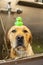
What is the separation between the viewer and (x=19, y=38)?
0.93 m

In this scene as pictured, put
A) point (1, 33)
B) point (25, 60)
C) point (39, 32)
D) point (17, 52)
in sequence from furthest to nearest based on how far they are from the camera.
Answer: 1. point (39, 32)
2. point (1, 33)
3. point (17, 52)
4. point (25, 60)

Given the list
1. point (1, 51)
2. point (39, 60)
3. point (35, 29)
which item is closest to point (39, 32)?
point (35, 29)

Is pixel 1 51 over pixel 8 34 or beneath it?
beneath

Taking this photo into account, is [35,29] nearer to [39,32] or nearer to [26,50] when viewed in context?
[39,32]

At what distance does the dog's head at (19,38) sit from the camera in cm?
94

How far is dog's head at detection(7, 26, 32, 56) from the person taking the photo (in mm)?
936

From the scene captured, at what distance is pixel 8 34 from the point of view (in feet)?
3.31

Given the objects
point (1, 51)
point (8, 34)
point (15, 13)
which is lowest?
point (1, 51)

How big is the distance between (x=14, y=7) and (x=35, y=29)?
0.25 metres

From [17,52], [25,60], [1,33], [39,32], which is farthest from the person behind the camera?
[39,32]

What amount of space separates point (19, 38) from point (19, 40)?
0.04 ft

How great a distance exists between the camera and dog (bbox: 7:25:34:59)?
938 millimetres

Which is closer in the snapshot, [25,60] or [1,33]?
[25,60]

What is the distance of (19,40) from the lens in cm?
92
